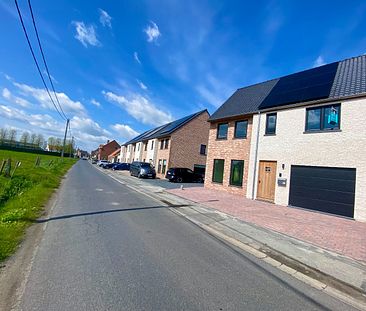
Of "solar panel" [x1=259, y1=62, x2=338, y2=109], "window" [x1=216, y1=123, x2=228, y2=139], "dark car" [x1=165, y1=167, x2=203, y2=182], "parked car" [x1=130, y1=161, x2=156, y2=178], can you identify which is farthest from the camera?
"parked car" [x1=130, y1=161, x2=156, y2=178]

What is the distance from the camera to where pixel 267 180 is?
47.0 feet

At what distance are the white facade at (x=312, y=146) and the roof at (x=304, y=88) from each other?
0.67 m

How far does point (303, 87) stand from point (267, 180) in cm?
571

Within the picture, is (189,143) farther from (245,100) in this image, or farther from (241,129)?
(241,129)

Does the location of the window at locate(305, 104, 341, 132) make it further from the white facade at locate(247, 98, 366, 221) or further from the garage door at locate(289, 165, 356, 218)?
the garage door at locate(289, 165, 356, 218)

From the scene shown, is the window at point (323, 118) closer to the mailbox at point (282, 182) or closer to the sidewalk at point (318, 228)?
the mailbox at point (282, 182)

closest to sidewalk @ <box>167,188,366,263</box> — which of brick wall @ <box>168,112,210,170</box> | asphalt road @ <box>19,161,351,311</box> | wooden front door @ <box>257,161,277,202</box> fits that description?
asphalt road @ <box>19,161,351,311</box>

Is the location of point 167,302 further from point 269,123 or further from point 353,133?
point 269,123

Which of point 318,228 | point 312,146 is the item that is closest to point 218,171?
point 312,146

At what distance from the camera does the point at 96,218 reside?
732 centimetres

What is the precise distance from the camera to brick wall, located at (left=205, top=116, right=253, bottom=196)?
16.1m

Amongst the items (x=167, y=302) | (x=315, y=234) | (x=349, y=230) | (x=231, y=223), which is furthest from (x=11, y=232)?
(x=349, y=230)

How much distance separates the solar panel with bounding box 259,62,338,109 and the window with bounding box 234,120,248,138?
183 cm

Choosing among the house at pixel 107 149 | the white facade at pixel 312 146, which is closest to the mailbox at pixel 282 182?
the white facade at pixel 312 146
